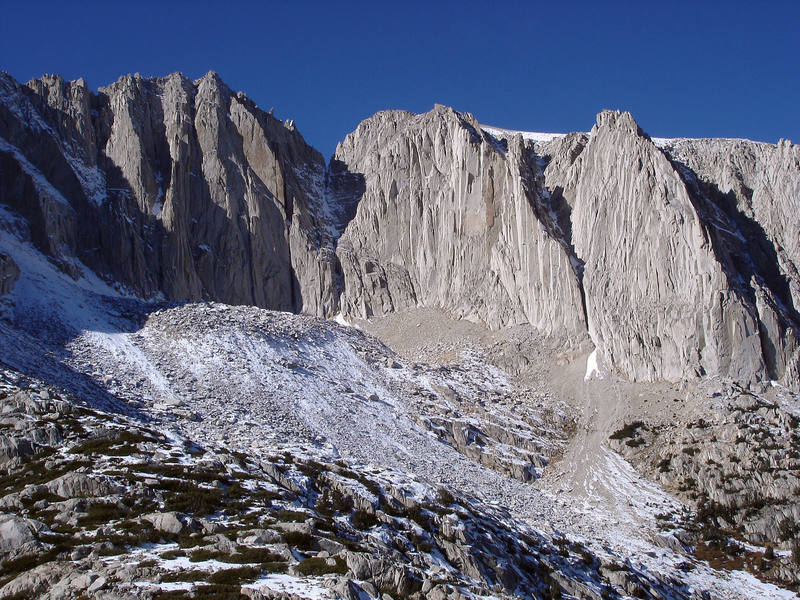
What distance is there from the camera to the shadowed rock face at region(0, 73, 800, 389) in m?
77.6

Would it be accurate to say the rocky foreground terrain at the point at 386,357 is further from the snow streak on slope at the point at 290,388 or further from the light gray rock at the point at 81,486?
the snow streak on slope at the point at 290,388

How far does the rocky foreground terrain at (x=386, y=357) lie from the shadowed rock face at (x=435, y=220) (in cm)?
42

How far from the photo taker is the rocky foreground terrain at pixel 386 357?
33.5m

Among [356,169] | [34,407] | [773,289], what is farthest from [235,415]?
[356,169]

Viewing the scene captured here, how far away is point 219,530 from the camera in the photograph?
99.9 ft

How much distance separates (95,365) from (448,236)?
57.3 m

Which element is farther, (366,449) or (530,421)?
(530,421)

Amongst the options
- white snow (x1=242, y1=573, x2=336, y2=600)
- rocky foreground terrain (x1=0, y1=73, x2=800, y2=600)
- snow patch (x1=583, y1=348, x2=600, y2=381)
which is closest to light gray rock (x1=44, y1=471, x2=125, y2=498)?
rocky foreground terrain (x1=0, y1=73, x2=800, y2=600)

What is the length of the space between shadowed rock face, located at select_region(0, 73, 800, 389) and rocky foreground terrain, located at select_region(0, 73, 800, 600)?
0.42 m

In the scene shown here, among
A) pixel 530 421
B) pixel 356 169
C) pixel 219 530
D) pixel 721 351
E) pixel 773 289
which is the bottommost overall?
pixel 219 530

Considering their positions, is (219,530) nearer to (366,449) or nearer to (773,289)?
(366,449)

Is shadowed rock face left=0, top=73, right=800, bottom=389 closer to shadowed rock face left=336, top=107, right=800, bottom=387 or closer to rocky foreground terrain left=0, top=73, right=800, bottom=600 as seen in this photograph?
shadowed rock face left=336, top=107, right=800, bottom=387

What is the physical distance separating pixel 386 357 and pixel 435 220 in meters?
35.5

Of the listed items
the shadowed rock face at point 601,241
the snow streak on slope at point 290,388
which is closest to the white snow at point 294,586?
the snow streak on slope at point 290,388
